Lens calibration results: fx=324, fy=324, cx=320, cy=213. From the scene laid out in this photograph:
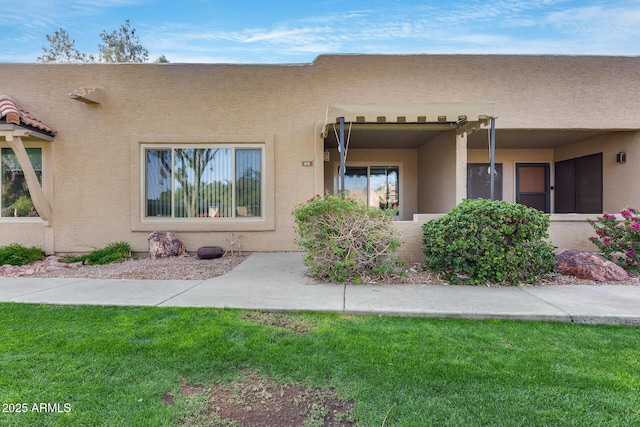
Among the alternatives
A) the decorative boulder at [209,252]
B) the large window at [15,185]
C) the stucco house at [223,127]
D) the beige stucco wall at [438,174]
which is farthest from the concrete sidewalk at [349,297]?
the beige stucco wall at [438,174]

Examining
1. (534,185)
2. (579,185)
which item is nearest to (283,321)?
(579,185)

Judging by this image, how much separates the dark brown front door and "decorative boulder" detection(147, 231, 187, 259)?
10644 mm

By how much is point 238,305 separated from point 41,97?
7.96m

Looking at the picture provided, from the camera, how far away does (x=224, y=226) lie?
7.98 metres

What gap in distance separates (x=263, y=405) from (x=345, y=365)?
726mm

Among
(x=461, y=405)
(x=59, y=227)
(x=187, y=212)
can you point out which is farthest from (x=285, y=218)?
(x=461, y=405)

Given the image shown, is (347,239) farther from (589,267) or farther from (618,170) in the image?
(618,170)

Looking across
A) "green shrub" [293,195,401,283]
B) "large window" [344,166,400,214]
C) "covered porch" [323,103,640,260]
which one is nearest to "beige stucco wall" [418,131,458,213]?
"covered porch" [323,103,640,260]

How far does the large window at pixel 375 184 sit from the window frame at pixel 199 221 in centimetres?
392

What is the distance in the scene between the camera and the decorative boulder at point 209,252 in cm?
741

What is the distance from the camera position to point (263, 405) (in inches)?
83.0

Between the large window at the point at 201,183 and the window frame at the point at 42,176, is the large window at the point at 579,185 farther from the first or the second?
the window frame at the point at 42,176

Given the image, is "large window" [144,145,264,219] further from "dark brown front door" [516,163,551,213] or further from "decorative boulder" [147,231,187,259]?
"dark brown front door" [516,163,551,213]

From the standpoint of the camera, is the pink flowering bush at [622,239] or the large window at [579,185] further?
the large window at [579,185]
